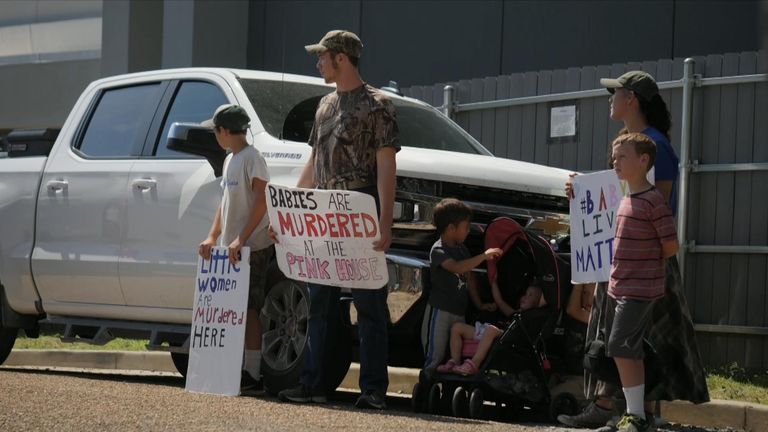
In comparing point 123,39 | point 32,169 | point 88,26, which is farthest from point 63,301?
point 88,26

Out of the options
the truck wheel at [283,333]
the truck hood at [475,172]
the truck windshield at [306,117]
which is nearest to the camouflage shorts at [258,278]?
the truck wheel at [283,333]

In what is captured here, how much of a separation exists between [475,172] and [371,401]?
140 cm

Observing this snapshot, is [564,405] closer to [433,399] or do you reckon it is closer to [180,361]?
[433,399]

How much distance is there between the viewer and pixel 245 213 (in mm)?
8625

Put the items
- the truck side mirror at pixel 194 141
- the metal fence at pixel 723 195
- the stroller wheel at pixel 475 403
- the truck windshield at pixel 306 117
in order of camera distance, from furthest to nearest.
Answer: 1. the metal fence at pixel 723 195
2. the truck windshield at pixel 306 117
3. the truck side mirror at pixel 194 141
4. the stroller wheel at pixel 475 403

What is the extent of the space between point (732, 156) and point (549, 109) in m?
1.81

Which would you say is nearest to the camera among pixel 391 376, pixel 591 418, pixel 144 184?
pixel 591 418

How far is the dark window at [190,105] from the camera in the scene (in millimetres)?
9453

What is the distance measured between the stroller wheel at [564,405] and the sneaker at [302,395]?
1.24 meters

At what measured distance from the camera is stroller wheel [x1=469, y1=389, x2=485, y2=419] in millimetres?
7758

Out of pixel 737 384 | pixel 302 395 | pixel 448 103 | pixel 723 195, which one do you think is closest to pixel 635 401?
pixel 302 395

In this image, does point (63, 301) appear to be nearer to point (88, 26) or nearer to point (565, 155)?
point (565, 155)

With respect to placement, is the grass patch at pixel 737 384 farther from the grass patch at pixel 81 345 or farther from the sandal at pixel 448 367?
the grass patch at pixel 81 345

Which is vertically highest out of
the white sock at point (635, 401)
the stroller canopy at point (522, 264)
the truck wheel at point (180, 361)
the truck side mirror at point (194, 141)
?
the truck side mirror at point (194, 141)
